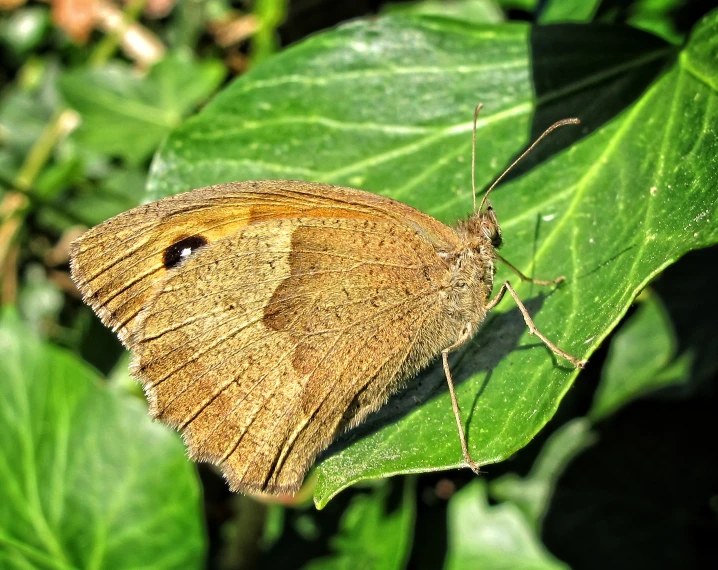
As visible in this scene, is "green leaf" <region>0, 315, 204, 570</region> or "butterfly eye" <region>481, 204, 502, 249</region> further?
"green leaf" <region>0, 315, 204, 570</region>

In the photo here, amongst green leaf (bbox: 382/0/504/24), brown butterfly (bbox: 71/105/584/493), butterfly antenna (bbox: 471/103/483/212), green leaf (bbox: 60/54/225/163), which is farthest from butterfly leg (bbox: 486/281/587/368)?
green leaf (bbox: 60/54/225/163)

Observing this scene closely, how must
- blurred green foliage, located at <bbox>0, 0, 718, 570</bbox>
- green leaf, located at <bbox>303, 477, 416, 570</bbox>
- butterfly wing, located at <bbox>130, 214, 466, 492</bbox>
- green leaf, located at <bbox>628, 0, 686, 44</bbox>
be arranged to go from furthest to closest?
1. green leaf, located at <bbox>628, 0, 686, 44</bbox>
2. green leaf, located at <bbox>303, 477, 416, 570</bbox>
3. butterfly wing, located at <bbox>130, 214, 466, 492</bbox>
4. blurred green foliage, located at <bbox>0, 0, 718, 570</bbox>

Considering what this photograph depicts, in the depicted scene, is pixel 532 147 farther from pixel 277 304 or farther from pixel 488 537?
pixel 488 537

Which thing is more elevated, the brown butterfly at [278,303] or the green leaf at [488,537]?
the brown butterfly at [278,303]

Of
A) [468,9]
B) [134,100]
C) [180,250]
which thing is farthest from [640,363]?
[134,100]

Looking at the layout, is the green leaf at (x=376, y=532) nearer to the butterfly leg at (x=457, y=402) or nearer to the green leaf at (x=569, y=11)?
the butterfly leg at (x=457, y=402)

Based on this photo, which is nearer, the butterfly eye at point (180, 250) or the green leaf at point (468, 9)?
the butterfly eye at point (180, 250)

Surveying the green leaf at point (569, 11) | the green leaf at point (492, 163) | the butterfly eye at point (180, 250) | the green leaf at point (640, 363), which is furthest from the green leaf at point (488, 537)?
the green leaf at point (569, 11)

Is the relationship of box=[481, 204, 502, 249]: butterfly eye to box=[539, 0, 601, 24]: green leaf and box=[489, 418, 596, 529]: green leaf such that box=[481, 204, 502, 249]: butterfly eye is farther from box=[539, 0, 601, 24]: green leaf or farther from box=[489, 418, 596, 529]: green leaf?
box=[489, 418, 596, 529]: green leaf
